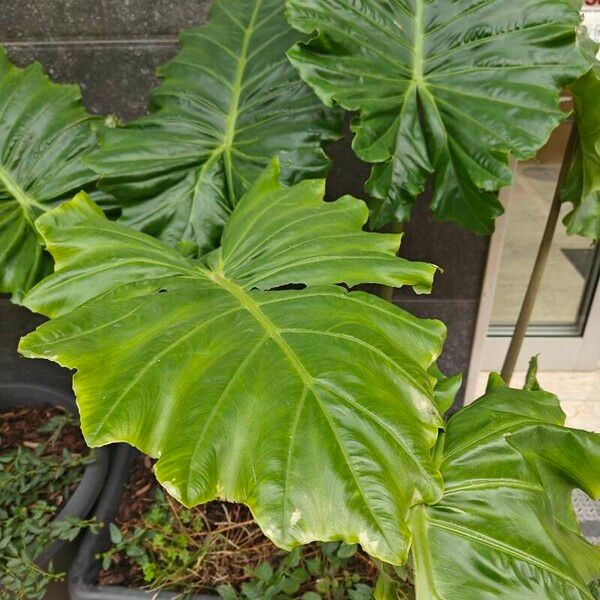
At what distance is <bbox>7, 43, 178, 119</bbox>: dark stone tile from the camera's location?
51.1 inches

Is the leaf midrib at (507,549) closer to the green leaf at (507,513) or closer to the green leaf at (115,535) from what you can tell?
the green leaf at (507,513)

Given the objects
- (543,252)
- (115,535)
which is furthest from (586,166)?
(115,535)

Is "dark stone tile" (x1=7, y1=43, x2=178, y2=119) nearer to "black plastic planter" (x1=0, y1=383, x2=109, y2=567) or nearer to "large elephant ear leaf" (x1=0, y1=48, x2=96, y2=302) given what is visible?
"large elephant ear leaf" (x1=0, y1=48, x2=96, y2=302)

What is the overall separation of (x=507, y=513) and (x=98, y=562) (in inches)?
32.1

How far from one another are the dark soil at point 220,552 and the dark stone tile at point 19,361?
1.51 feet

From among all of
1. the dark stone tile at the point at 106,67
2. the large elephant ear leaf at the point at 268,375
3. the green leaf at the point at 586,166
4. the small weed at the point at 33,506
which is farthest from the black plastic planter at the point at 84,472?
the green leaf at the point at 586,166

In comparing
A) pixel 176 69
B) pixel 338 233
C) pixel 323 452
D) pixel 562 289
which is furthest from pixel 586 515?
pixel 176 69

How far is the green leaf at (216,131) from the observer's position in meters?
1.03

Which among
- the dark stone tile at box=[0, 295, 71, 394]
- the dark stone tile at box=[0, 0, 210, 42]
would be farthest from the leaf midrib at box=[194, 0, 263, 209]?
the dark stone tile at box=[0, 295, 71, 394]

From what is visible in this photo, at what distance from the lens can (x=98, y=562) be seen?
115 centimetres

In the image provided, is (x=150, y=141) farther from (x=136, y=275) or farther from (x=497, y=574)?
(x=497, y=574)

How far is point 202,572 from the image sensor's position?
1.14 m

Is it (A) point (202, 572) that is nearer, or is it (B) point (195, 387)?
(B) point (195, 387)

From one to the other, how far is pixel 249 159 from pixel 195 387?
1.95ft
